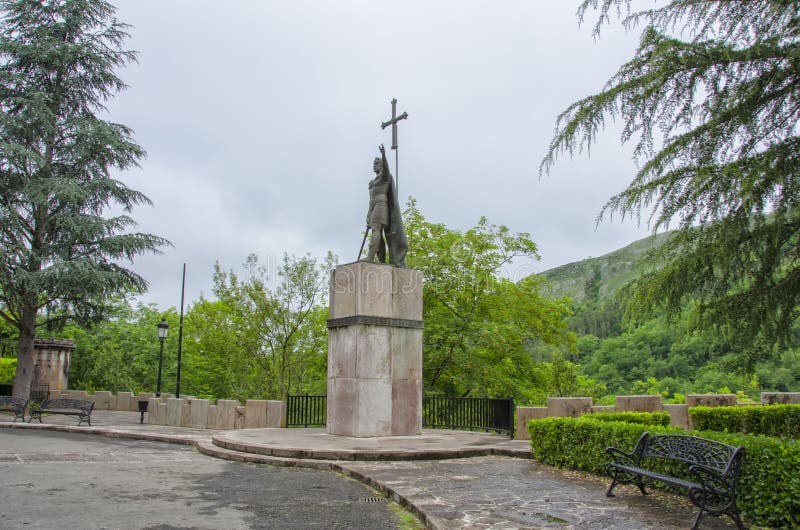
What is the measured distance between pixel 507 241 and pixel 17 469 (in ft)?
59.8

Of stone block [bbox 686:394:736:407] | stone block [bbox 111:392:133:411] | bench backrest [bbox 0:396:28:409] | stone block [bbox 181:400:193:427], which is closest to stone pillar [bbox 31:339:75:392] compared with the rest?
stone block [bbox 111:392:133:411]

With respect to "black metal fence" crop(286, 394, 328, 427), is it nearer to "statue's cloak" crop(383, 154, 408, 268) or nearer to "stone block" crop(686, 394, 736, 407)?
"statue's cloak" crop(383, 154, 408, 268)

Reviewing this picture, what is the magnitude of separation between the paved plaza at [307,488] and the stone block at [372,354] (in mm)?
1303

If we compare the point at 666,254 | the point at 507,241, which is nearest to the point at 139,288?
the point at 507,241

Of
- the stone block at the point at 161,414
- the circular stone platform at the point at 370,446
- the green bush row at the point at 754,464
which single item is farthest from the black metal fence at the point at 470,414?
the stone block at the point at 161,414

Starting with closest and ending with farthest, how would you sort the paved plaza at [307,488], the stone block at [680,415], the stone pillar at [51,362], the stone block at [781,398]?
the paved plaza at [307,488]
the stone block at [680,415]
the stone block at [781,398]
the stone pillar at [51,362]

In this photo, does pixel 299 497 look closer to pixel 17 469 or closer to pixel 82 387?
pixel 17 469

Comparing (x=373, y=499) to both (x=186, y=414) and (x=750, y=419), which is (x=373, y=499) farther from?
(x=186, y=414)

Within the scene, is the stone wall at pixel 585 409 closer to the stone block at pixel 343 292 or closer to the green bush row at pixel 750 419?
the green bush row at pixel 750 419

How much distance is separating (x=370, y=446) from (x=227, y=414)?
22.2 ft

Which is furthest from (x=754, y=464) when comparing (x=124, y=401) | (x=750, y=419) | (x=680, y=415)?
(x=124, y=401)

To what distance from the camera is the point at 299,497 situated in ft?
A: 24.2

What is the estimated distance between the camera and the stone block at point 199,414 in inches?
670

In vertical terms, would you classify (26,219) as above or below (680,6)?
above
